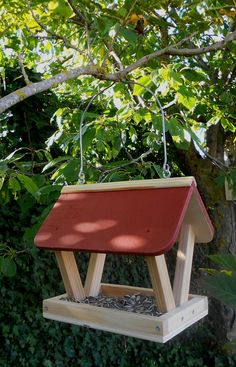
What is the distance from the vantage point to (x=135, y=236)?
976 mm

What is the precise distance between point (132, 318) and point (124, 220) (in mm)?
256

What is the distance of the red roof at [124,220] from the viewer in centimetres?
96

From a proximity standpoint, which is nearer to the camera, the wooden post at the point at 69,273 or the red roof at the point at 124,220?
the red roof at the point at 124,220

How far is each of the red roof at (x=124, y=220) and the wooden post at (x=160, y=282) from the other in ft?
0.40

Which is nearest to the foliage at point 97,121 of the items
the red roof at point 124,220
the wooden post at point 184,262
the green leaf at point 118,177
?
the green leaf at point 118,177

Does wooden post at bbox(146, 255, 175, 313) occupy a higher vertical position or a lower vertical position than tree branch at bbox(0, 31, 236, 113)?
lower

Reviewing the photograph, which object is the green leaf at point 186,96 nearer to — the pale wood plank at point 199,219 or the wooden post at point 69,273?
the pale wood plank at point 199,219

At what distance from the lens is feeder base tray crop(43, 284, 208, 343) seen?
39.7 inches

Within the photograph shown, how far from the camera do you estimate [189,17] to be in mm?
1967

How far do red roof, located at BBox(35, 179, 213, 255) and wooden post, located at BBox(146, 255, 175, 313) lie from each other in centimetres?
12

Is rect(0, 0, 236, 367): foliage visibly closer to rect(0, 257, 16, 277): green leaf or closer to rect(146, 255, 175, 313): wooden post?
rect(0, 257, 16, 277): green leaf

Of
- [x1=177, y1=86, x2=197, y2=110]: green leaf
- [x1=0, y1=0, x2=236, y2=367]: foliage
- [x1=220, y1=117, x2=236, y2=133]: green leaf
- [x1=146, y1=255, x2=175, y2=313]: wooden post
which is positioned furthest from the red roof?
[x1=220, y1=117, x2=236, y2=133]: green leaf

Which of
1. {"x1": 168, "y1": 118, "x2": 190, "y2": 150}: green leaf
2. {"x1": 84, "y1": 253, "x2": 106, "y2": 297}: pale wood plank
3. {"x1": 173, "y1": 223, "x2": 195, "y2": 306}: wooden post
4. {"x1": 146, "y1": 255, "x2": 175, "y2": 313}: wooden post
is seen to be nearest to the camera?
{"x1": 146, "y1": 255, "x2": 175, "y2": 313}: wooden post

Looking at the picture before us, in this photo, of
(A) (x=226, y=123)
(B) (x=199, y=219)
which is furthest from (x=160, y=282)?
(A) (x=226, y=123)
